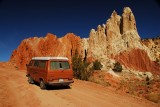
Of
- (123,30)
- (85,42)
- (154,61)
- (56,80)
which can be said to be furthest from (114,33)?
(56,80)

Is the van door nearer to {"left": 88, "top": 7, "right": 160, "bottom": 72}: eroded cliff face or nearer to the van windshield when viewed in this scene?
the van windshield

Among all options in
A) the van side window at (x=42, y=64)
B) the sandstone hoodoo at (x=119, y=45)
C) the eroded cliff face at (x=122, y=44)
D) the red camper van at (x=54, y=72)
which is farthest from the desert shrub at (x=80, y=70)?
the eroded cliff face at (x=122, y=44)

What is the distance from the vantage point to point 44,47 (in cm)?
6662

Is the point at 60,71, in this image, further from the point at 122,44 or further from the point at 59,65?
the point at 122,44

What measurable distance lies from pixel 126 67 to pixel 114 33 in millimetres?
14676

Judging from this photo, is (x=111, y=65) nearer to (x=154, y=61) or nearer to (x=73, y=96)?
(x=154, y=61)

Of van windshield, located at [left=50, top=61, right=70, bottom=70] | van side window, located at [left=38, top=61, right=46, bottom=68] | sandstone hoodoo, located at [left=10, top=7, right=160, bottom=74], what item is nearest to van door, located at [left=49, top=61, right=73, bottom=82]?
van windshield, located at [left=50, top=61, right=70, bottom=70]

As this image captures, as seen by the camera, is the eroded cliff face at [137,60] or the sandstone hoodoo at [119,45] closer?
the sandstone hoodoo at [119,45]

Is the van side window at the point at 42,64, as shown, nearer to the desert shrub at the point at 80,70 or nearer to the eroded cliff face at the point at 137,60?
the desert shrub at the point at 80,70

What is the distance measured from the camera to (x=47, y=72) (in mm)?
13398

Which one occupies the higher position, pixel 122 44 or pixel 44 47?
pixel 122 44

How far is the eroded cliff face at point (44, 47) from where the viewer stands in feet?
209

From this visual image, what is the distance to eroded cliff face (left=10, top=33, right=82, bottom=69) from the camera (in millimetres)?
63625

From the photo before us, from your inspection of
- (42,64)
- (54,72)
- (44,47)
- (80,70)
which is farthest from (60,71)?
(44,47)
